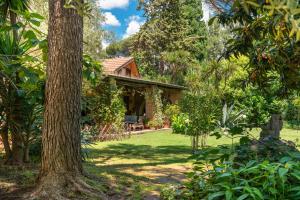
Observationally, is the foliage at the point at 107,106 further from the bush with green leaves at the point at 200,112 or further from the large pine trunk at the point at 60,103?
the large pine trunk at the point at 60,103

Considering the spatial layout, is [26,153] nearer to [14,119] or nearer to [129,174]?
[14,119]

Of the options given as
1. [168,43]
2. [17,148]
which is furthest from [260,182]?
[168,43]

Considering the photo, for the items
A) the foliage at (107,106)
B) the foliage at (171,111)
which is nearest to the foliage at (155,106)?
the foliage at (171,111)

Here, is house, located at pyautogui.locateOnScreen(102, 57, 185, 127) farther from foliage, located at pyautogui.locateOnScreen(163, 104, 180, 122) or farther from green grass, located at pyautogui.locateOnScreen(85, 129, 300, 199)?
green grass, located at pyautogui.locateOnScreen(85, 129, 300, 199)

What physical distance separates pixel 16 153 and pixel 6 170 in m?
0.44

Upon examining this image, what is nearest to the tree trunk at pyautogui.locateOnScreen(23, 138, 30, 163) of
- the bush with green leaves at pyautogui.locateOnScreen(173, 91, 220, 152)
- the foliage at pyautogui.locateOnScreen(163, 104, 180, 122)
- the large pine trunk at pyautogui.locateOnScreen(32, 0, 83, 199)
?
the large pine trunk at pyautogui.locateOnScreen(32, 0, 83, 199)

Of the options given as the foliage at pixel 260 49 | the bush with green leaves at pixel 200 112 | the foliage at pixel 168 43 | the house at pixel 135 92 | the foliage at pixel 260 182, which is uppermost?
the foliage at pixel 168 43

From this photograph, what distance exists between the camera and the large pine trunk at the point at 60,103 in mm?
5023

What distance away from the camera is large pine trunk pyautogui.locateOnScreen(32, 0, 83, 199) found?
5.02m

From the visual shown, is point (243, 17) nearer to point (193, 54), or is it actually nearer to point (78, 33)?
point (78, 33)

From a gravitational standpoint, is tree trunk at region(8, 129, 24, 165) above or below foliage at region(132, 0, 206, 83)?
below

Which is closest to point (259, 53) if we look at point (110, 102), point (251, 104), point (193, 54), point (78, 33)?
point (78, 33)

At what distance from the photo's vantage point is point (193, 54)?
1511 inches

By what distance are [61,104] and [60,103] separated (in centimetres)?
2
